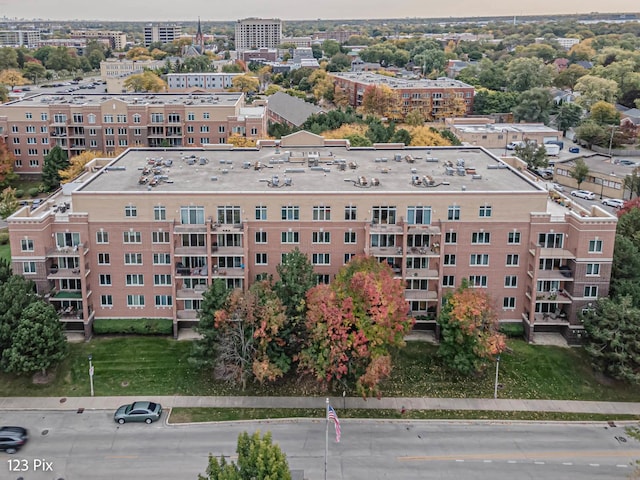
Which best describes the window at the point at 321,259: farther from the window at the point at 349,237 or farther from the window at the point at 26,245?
the window at the point at 26,245

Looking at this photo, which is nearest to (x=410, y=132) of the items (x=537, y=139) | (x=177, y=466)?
(x=537, y=139)

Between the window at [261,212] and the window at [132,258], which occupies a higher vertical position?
the window at [261,212]

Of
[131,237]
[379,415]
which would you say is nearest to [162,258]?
[131,237]

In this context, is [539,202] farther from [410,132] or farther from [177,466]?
[410,132]

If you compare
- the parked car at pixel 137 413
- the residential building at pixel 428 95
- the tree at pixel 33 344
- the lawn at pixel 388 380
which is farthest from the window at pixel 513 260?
the residential building at pixel 428 95

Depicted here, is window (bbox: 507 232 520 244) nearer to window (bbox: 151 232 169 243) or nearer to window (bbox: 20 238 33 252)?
window (bbox: 151 232 169 243)

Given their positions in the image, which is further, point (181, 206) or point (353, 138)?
point (353, 138)

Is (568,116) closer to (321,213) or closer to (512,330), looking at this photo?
(512,330)
